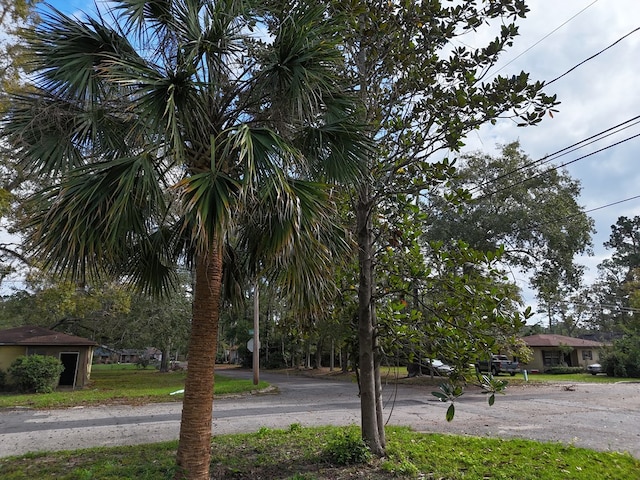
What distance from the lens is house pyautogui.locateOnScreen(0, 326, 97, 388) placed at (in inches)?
715

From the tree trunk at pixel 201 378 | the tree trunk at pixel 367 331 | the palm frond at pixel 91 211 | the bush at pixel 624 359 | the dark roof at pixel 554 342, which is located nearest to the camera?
the palm frond at pixel 91 211

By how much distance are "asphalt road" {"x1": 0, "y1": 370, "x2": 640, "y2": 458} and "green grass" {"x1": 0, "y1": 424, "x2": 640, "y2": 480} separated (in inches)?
38.4

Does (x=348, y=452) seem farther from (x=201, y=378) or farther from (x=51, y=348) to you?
(x=51, y=348)

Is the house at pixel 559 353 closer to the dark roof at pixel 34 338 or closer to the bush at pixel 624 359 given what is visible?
the bush at pixel 624 359

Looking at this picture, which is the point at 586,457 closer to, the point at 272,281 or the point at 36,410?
the point at 272,281

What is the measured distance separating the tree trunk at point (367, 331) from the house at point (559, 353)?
3220 cm

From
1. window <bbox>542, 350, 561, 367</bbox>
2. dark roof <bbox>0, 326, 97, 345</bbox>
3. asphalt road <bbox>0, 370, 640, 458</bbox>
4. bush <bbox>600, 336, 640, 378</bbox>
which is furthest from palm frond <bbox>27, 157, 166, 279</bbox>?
window <bbox>542, 350, 561, 367</bbox>

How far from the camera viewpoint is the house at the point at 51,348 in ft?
59.6

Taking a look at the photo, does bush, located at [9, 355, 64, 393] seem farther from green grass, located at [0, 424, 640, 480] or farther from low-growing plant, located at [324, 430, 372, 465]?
low-growing plant, located at [324, 430, 372, 465]

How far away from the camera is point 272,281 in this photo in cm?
593

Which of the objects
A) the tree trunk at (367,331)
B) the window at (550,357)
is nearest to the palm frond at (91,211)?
the tree trunk at (367,331)

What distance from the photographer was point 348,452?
5.59m

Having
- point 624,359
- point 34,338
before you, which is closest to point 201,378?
point 34,338

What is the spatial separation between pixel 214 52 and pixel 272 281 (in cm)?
304
